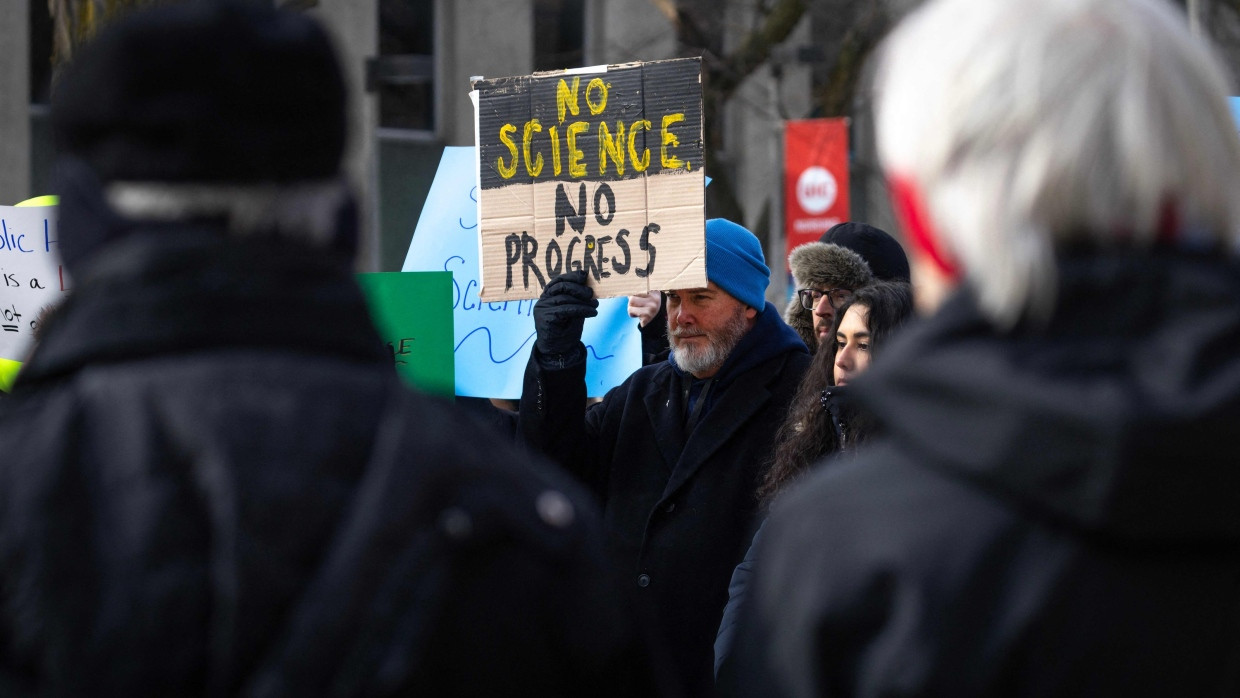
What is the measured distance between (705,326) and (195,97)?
9.65 ft

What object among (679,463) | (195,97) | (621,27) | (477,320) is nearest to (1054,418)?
(195,97)

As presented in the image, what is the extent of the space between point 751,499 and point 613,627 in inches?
94.6

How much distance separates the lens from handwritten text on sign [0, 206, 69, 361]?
462cm

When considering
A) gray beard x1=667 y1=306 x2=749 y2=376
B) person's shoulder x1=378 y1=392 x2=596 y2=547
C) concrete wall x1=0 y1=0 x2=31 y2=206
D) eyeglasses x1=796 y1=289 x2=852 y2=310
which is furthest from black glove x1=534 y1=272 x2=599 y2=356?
concrete wall x1=0 y1=0 x2=31 y2=206

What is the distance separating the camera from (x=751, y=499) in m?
3.84

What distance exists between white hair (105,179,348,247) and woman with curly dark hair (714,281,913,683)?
1.86 m

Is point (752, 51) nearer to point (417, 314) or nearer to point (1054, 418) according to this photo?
point (417, 314)

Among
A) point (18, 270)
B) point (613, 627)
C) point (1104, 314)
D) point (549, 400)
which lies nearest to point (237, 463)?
point (613, 627)

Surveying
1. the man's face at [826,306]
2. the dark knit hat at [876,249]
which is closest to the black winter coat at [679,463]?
the man's face at [826,306]

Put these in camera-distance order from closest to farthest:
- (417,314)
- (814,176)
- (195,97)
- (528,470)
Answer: (195,97) → (528,470) → (417,314) → (814,176)

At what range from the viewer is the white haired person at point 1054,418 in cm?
123

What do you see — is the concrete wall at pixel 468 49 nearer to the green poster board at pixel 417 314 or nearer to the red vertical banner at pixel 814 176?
the red vertical banner at pixel 814 176

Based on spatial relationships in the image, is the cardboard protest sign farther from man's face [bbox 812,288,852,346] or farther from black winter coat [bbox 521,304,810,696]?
man's face [bbox 812,288,852,346]

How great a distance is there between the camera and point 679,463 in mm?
3820
